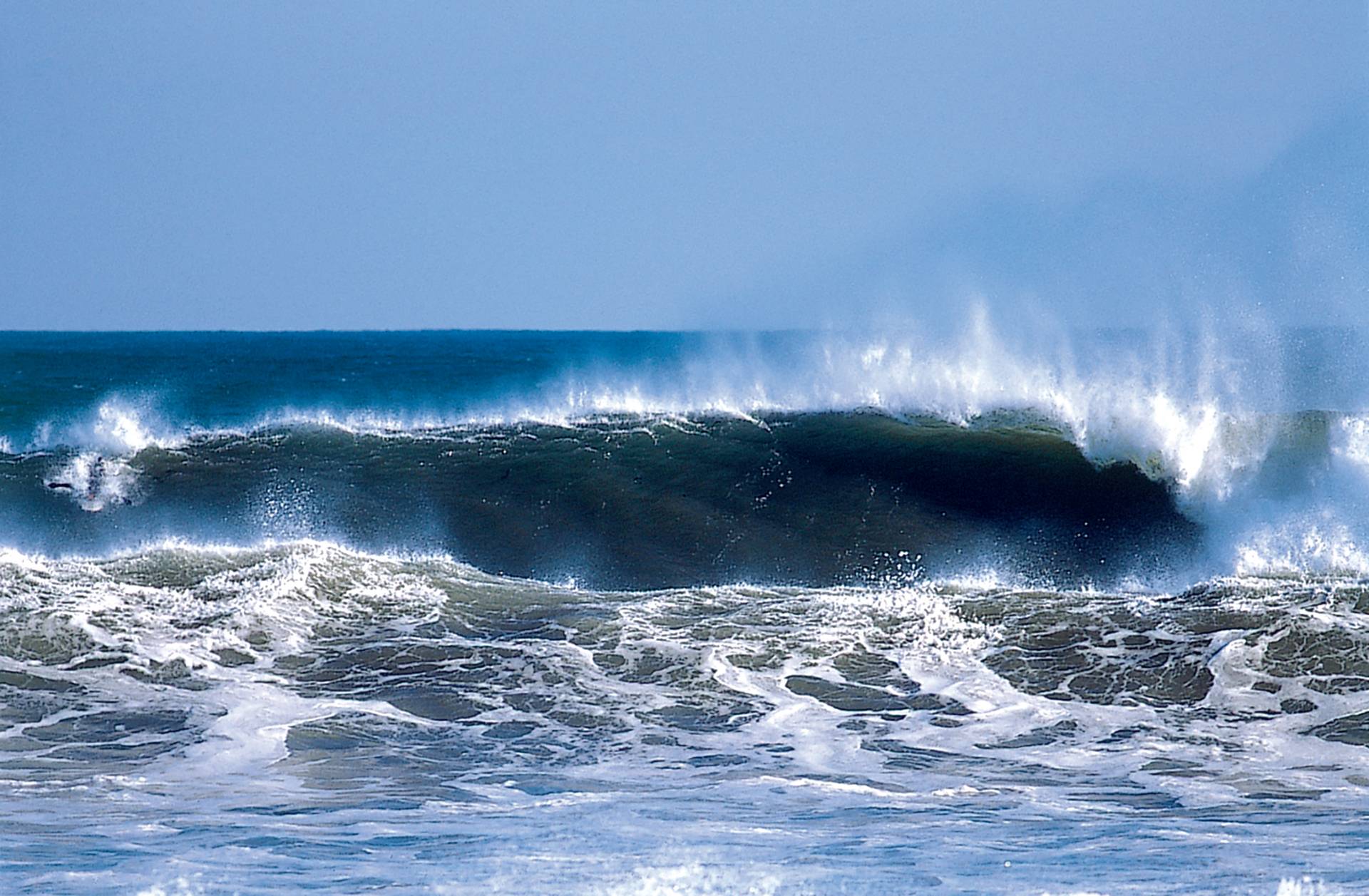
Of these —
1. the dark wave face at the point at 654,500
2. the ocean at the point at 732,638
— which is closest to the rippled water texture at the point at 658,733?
the ocean at the point at 732,638

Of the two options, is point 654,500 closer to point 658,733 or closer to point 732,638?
point 732,638

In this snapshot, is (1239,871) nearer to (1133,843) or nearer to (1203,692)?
(1133,843)

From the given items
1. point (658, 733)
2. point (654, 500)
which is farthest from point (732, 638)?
point (654, 500)

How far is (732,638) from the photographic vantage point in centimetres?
895

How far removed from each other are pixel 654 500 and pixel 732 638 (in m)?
4.18

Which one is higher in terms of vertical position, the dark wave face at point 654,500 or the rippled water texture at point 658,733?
the dark wave face at point 654,500

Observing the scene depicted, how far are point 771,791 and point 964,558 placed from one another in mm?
5339

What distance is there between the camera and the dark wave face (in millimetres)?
11453

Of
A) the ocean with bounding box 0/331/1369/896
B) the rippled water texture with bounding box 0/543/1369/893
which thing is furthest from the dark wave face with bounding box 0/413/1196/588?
the rippled water texture with bounding box 0/543/1369/893

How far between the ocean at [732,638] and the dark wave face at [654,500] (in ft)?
0.19

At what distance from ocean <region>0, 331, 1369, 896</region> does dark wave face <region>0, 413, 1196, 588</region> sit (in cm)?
6

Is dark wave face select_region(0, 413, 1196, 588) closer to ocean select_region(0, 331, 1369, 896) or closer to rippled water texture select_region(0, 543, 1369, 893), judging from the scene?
ocean select_region(0, 331, 1369, 896)

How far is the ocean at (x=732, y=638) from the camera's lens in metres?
5.36

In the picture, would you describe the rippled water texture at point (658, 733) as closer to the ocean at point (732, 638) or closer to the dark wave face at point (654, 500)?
the ocean at point (732, 638)
